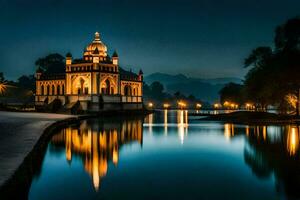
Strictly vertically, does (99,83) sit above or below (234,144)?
above

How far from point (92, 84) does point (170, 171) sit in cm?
6803

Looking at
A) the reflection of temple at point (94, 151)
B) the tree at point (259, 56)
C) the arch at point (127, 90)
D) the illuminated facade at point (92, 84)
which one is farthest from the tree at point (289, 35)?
the arch at point (127, 90)

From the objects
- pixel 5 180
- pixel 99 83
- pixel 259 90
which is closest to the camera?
pixel 5 180

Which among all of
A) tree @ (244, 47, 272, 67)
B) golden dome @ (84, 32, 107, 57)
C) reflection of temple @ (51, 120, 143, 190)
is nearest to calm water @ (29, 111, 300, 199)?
reflection of temple @ (51, 120, 143, 190)

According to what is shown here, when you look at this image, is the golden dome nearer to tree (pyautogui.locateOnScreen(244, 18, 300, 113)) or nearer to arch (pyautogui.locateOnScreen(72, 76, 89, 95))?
arch (pyautogui.locateOnScreen(72, 76, 89, 95))

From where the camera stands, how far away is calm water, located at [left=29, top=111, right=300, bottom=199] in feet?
43.1

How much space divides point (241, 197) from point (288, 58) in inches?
1454

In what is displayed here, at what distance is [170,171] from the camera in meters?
17.1

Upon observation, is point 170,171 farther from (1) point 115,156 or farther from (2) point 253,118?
(2) point 253,118

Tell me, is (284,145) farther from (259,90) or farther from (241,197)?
(259,90)

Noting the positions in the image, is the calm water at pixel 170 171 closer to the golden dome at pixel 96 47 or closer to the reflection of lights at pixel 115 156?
the reflection of lights at pixel 115 156

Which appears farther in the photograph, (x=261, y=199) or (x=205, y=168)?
(x=205, y=168)

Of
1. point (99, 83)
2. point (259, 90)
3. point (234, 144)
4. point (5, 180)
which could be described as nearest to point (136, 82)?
point (99, 83)

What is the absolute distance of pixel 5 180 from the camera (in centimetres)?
1094
